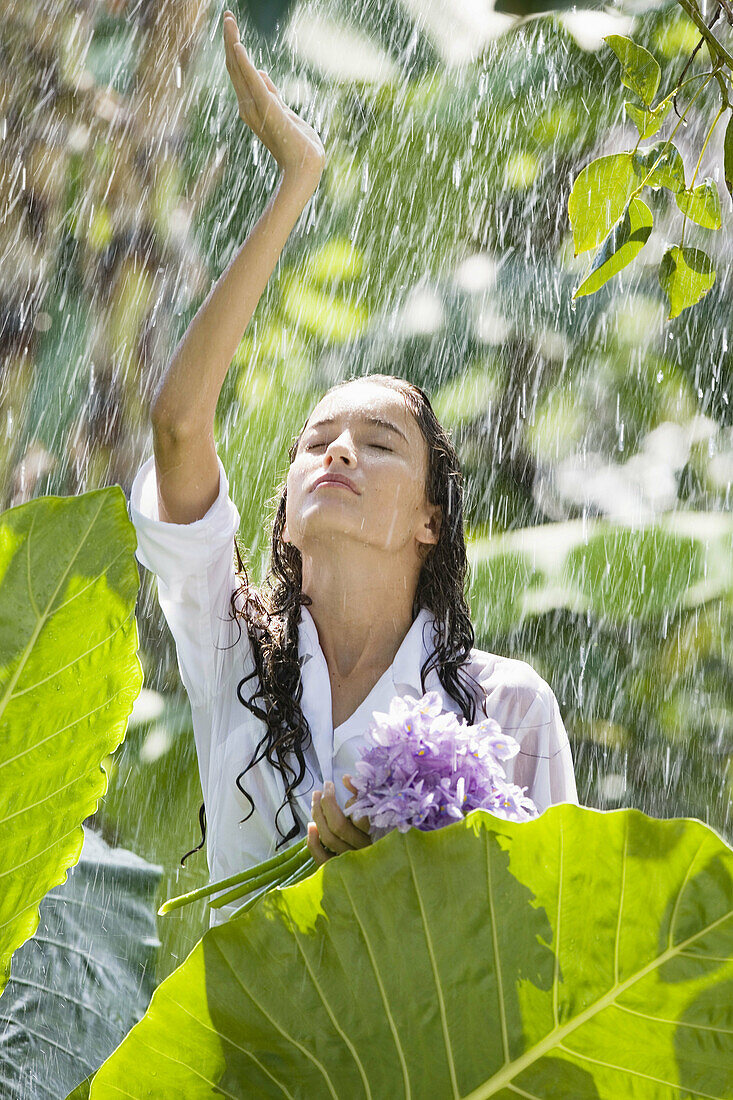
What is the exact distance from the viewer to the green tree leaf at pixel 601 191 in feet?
2.60

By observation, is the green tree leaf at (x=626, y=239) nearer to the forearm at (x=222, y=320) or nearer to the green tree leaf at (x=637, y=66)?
the green tree leaf at (x=637, y=66)

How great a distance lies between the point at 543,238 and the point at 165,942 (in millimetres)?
1926

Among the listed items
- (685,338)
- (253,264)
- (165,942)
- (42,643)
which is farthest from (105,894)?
(685,338)

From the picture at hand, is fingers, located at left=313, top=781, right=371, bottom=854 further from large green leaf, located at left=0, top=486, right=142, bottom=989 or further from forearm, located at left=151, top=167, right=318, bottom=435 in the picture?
forearm, located at left=151, top=167, right=318, bottom=435

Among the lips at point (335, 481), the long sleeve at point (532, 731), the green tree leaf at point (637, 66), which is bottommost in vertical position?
the long sleeve at point (532, 731)

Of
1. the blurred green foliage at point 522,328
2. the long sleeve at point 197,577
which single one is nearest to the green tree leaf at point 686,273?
the long sleeve at point 197,577

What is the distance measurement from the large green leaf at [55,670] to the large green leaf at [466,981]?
0.07m

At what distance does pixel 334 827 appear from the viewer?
0.58 m

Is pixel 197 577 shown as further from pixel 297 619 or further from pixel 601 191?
pixel 601 191

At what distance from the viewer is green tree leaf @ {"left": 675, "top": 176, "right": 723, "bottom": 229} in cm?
85

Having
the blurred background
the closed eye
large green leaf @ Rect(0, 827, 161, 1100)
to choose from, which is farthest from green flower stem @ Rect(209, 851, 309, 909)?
the blurred background

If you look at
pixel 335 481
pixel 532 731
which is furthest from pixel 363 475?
pixel 532 731

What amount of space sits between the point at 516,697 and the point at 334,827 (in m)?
0.48

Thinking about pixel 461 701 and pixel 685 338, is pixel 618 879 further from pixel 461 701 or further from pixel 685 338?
pixel 685 338
